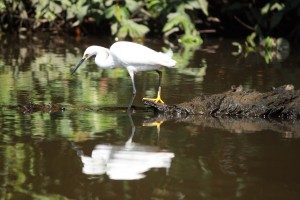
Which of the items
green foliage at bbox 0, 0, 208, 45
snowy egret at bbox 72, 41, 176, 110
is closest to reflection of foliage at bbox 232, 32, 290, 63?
→ green foliage at bbox 0, 0, 208, 45

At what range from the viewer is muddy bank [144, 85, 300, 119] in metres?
8.78

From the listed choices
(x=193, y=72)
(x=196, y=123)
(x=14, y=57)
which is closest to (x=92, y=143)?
(x=196, y=123)

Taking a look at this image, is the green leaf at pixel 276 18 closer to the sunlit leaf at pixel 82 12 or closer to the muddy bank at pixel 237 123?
the sunlit leaf at pixel 82 12

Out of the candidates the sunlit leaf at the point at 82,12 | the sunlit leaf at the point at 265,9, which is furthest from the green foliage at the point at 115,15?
the sunlit leaf at the point at 265,9

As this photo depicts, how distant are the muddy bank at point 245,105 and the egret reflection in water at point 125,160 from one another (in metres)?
1.61

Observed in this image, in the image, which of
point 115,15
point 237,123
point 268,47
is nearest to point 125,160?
point 237,123

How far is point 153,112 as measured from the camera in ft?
30.3

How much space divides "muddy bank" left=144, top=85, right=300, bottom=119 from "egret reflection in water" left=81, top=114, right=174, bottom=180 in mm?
1611

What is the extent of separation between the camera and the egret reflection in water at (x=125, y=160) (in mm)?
6404

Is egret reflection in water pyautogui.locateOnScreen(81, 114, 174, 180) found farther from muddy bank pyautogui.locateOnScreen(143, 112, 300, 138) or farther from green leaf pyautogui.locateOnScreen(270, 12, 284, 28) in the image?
green leaf pyautogui.locateOnScreen(270, 12, 284, 28)

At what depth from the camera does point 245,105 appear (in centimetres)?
894

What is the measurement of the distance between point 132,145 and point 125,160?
2.14 feet

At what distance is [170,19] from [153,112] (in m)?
9.50

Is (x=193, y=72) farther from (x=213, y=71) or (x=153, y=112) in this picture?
(x=153, y=112)
